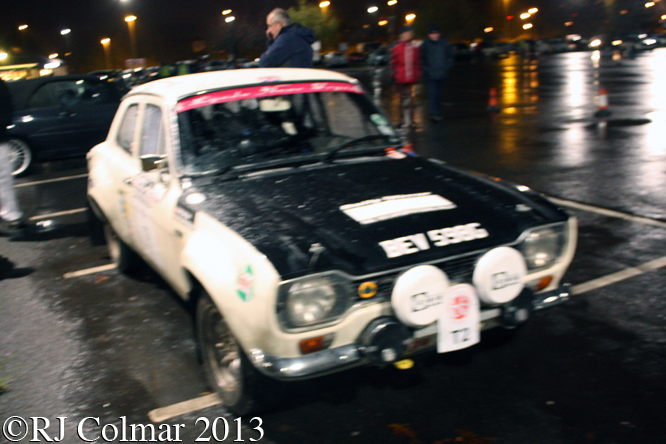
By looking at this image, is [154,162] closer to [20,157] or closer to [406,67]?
[20,157]

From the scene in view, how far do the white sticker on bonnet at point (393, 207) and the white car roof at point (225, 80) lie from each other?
1.40m

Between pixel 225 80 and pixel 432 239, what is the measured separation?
200 centimetres

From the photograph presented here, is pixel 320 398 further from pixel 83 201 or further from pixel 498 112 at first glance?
pixel 498 112

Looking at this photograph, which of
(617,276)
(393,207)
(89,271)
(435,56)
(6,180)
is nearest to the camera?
(393,207)

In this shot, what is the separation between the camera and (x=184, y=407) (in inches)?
136

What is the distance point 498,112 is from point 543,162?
5854 mm

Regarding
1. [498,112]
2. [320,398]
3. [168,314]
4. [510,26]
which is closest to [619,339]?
[320,398]

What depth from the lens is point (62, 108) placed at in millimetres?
11375

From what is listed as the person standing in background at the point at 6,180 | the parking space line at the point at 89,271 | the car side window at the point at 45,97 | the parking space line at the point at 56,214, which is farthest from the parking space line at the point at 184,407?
the car side window at the point at 45,97

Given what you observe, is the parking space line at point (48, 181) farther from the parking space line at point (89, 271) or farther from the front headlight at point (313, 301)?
the front headlight at point (313, 301)

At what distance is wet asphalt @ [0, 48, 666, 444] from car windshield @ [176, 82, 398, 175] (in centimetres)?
126

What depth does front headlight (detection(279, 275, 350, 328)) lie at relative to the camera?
2.87 meters

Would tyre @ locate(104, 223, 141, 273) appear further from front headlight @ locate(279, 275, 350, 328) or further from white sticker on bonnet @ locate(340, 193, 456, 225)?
front headlight @ locate(279, 275, 350, 328)

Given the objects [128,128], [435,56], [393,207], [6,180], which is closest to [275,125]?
[393,207]
